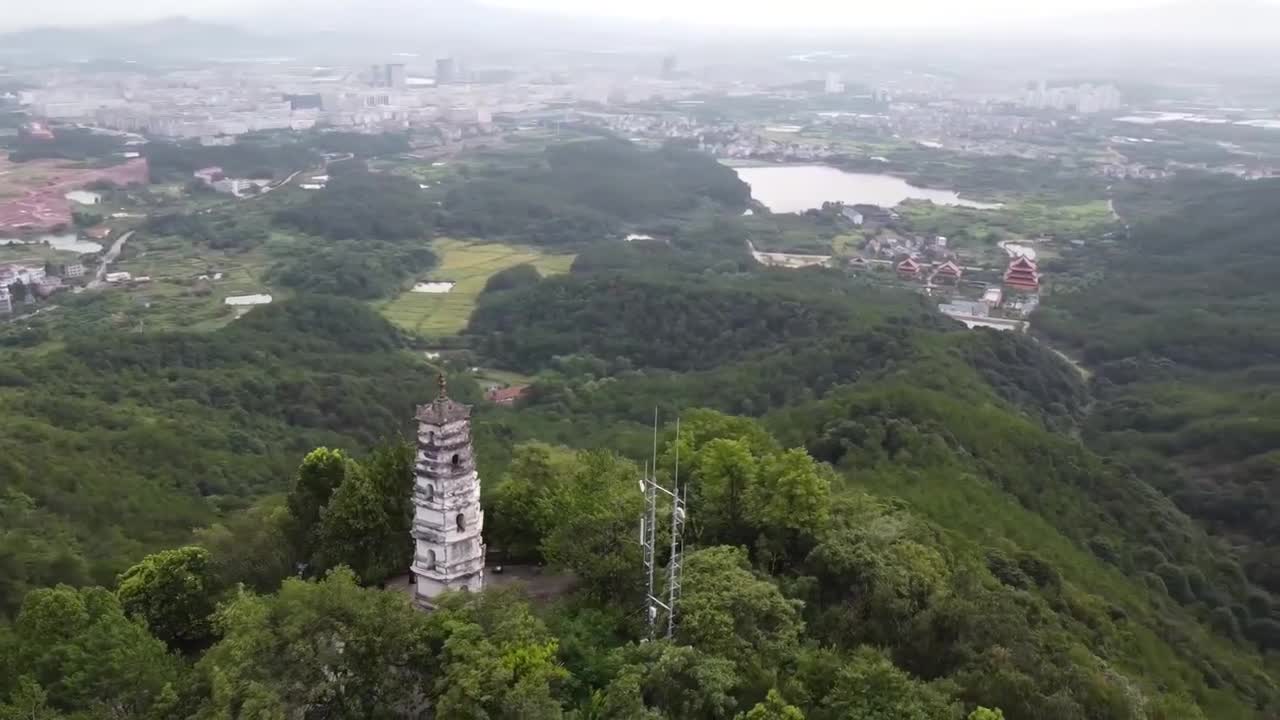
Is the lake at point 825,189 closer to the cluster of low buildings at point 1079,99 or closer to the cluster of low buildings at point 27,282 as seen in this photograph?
the cluster of low buildings at point 27,282

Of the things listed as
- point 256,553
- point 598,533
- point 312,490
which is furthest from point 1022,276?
point 256,553

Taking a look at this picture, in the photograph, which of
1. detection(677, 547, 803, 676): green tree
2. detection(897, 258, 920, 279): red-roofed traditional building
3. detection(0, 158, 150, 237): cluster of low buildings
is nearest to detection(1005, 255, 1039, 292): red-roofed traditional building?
detection(897, 258, 920, 279): red-roofed traditional building

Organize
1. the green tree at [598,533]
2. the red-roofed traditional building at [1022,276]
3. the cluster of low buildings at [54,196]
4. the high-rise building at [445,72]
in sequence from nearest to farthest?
the green tree at [598,533], the red-roofed traditional building at [1022,276], the cluster of low buildings at [54,196], the high-rise building at [445,72]

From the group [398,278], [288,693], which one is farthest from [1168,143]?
[288,693]

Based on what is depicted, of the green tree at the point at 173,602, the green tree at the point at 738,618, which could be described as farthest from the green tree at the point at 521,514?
the green tree at the point at 173,602

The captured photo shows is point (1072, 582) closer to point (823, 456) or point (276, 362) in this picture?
point (823, 456)

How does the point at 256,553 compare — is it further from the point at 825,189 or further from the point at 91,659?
the point at 825,189
